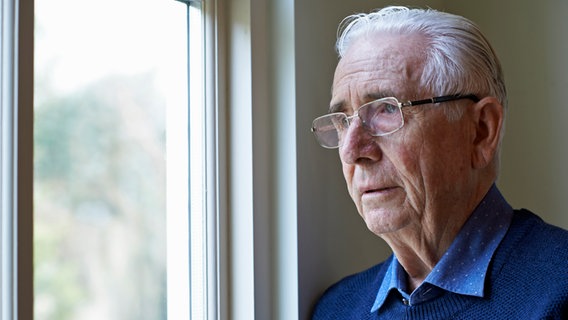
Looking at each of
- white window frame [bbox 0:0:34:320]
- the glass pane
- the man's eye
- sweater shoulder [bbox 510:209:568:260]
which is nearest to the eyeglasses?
the man's eye

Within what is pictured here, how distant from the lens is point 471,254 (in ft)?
4.71

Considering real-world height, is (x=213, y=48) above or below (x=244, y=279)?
above

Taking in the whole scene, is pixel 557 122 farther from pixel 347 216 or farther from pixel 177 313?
pixel 177 313

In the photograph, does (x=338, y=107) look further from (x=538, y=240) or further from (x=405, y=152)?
(x=538, y=240)

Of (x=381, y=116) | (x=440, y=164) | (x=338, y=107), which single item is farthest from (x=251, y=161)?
(x=440, y=164)

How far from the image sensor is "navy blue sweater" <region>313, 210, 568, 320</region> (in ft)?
4.27

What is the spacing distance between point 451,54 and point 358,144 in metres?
0.27

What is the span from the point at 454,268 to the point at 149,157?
0.70 meters

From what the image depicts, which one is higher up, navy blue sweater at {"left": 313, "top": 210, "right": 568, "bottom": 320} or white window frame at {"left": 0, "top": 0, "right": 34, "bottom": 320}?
white window frame at {"left": 0, "top": 0, "right": 34, "bottom": 320}

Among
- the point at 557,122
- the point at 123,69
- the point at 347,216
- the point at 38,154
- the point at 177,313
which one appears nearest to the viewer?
the point at 38,154

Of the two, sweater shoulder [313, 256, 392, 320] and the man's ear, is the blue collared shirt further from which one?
sweater shoulder [313, 256, 392, 320]

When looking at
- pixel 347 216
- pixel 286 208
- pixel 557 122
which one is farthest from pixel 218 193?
pixel 557 122

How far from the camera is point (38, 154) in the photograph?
4.00 ft

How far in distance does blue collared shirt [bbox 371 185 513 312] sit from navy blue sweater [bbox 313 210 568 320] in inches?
0.7
